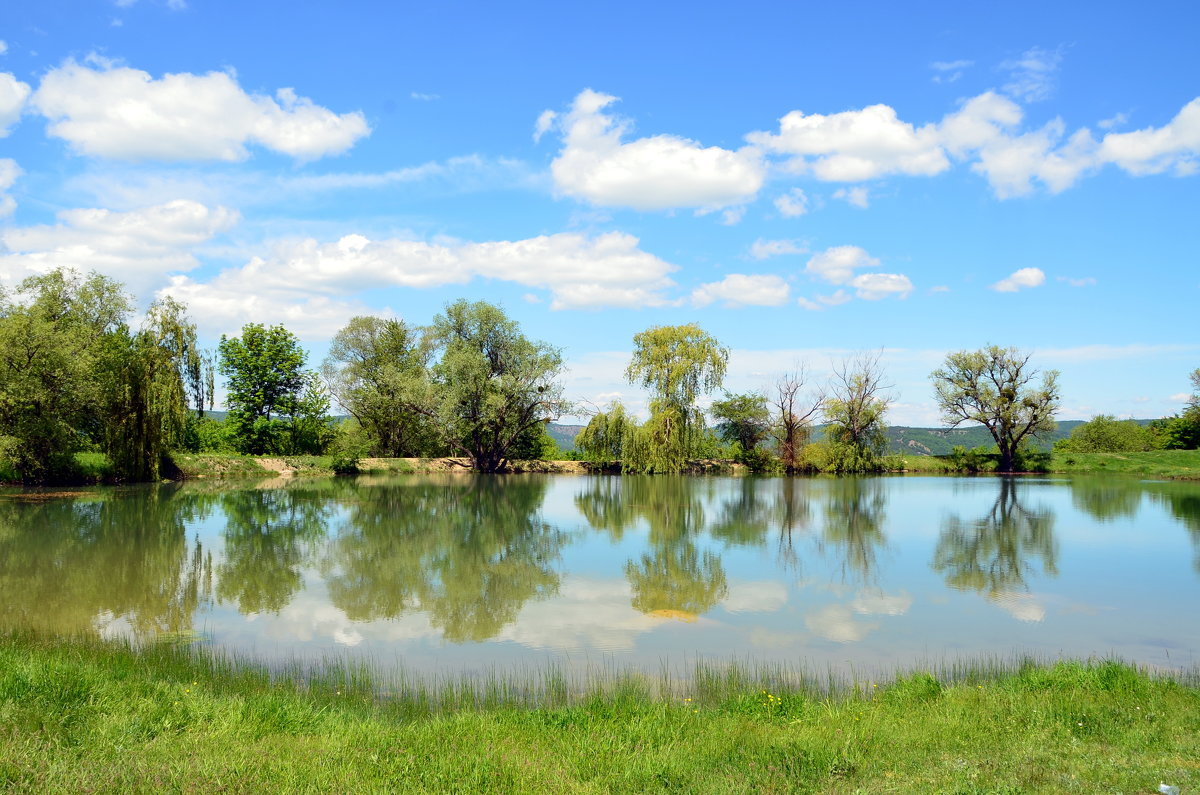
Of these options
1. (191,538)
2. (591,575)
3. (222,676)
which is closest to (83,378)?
(191,538)

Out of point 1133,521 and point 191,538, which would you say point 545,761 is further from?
point 1133,521

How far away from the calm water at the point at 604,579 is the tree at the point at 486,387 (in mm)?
19295

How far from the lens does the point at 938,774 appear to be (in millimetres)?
4898

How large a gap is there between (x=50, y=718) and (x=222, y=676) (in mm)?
2080

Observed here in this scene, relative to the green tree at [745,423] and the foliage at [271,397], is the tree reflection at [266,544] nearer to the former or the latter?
the foliage at [271,397]

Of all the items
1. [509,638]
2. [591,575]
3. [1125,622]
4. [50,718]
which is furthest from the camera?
[591,575]

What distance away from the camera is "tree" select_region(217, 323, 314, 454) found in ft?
162

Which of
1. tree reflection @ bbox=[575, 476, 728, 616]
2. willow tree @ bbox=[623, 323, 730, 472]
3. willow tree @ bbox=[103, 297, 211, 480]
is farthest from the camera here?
willow tree @ bbox=[623, 323, 730, 472]

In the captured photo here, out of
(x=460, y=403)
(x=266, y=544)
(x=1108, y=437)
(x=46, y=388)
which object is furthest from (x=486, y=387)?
(x=1108, y=437)

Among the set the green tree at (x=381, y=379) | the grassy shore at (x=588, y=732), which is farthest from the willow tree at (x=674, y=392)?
the grassy shore at (x=588, y=732)

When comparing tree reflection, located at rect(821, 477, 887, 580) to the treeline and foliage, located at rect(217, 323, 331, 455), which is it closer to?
the treeline

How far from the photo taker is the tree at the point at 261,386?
49375 mm

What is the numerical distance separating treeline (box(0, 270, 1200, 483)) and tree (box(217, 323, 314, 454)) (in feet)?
0.30

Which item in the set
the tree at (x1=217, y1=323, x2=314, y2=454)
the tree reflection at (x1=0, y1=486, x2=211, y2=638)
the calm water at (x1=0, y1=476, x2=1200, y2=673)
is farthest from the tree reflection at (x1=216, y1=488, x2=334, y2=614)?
the tree at (x1=217, y1=323, x2=314, y2=454)
